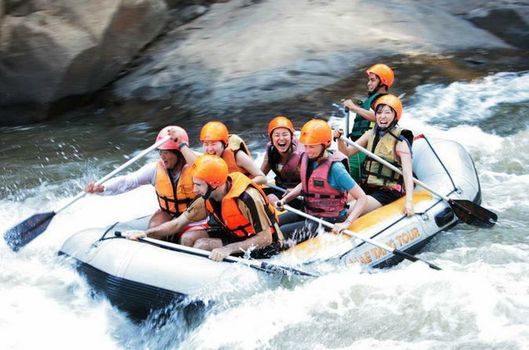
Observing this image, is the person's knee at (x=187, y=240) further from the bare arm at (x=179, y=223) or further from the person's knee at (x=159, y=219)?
the person's knee at (x=159, y=219)

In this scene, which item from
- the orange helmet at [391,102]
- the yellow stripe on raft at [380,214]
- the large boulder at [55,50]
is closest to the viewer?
the yellow stripe on raft at [380,214]

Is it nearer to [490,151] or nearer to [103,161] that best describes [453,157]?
[490,151]

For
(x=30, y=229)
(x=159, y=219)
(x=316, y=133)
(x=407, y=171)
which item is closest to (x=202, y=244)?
(x=159, y=219)

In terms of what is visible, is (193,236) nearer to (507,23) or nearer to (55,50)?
(55,50)

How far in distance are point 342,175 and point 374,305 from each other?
0.92 metres

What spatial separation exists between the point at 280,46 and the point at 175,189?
515 centimetres

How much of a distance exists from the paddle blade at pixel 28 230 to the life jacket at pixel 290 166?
1.75 metres

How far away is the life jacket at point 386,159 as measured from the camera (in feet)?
21.5

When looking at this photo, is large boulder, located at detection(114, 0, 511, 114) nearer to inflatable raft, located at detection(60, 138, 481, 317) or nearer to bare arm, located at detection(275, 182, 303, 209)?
bare arm, located at detection(275, 182, 303, 209)

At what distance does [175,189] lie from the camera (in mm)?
5973

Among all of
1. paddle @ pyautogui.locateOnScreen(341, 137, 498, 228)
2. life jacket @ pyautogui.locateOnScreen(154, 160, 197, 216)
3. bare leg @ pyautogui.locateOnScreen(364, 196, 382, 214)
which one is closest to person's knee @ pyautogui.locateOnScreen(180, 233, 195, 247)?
life jacket @ pyautogui.locateOnScreen(154, 160, 197, 216)

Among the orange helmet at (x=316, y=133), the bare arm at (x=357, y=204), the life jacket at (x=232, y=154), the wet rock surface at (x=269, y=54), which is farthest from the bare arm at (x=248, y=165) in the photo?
the wet rock surface at (x=269, y=54)

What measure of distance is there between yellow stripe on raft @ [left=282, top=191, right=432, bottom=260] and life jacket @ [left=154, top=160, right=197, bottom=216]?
834 mm

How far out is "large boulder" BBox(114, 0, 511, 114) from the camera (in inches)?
405
